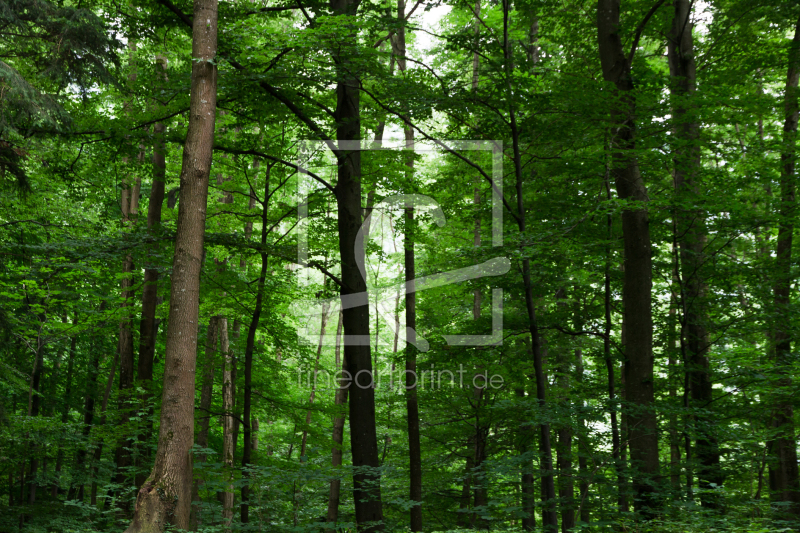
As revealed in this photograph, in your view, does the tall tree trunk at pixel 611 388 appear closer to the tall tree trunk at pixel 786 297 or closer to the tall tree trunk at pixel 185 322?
the tall tree trunk at pixel 786 297

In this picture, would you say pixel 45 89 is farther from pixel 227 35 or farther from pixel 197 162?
pixel 197 162

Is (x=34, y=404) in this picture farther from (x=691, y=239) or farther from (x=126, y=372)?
(x=691, y=239)

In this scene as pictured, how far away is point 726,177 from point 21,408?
17.5m

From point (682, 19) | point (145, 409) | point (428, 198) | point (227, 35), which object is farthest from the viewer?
point (428, 198)

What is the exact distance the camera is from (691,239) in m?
8.71

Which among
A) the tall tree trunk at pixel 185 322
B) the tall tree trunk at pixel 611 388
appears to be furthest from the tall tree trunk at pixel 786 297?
the tall tree trunk at pixel 185 322

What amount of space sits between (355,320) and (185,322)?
3.10 meters

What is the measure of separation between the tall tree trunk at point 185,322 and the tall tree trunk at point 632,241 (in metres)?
5.14

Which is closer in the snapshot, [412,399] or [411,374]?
[412,399]

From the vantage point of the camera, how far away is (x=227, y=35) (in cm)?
675

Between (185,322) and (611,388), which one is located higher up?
(185,322)

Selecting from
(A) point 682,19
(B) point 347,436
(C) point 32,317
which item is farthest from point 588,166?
(B) point 347,436

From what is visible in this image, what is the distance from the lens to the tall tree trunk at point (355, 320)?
743 cm

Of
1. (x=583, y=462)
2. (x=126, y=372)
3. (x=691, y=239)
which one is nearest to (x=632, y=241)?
(x=691, y=239)
